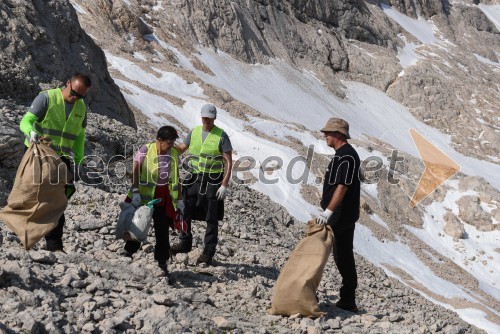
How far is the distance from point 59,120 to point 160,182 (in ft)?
4.14

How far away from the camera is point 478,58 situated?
7469 cm

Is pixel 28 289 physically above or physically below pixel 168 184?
below

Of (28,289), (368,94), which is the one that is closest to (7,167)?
(28,289)

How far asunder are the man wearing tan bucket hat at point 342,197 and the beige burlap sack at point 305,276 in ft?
0.60

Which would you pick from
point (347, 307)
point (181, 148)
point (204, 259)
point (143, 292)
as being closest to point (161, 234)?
point (143, 292)

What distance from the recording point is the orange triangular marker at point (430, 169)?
30594 millimetres

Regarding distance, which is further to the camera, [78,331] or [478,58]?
[478,58]

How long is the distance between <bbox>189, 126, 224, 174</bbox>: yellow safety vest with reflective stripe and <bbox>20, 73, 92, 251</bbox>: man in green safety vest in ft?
4.68

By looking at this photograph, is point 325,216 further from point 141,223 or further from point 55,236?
point 55,236

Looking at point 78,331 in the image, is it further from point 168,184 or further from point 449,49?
point 449,49

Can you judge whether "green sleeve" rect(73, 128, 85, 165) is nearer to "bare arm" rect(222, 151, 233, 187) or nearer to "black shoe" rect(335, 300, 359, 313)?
"bare arm" rect(222, 151, 233, 187)

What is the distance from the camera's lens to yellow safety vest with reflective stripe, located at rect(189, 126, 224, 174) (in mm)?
7195

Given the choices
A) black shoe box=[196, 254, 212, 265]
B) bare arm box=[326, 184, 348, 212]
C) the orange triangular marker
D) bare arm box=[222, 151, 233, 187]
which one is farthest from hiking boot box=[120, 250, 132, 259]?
the orange triangular marker

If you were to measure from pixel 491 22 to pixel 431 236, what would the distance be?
71.5m
